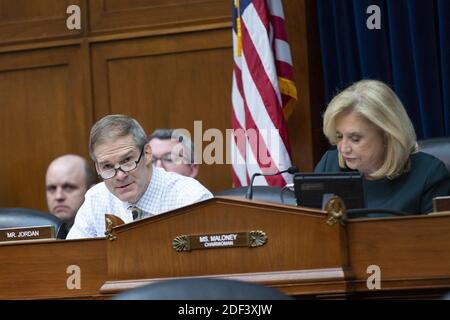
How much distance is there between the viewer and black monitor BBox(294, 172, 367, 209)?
3.33m

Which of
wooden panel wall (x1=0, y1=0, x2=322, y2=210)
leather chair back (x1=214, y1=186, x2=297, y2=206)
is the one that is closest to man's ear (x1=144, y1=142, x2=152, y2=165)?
leather chair back (x1=214, y1=186, x2=297, y2=206)

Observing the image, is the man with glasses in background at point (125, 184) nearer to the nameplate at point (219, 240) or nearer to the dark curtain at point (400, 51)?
the nameplate at point (219, 240)

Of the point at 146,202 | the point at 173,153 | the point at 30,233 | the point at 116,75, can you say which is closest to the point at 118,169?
the point at 146,202

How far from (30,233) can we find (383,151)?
4.73 feet

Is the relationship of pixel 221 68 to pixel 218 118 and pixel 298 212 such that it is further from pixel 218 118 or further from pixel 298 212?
pixel 298 212

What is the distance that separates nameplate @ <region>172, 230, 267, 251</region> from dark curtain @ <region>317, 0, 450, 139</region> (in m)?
2.53

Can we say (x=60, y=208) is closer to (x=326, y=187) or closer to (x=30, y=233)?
(x=30, y=233)

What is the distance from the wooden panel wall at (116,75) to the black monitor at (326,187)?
2356mm

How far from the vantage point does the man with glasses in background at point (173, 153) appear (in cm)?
557

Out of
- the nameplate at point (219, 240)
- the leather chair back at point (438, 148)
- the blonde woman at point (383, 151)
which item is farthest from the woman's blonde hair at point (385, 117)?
the nameplate at point (219, 240)

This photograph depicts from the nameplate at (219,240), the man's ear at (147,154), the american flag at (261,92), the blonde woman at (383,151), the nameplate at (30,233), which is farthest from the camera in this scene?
the american flag at (261,92)

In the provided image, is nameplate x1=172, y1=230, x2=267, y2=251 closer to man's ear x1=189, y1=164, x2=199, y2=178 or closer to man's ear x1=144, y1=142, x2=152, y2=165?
man's ear x1=144, y1=142, x2=152, y2=165

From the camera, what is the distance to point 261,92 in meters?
5.50

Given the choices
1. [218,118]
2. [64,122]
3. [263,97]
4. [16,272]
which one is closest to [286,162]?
[263,97]
